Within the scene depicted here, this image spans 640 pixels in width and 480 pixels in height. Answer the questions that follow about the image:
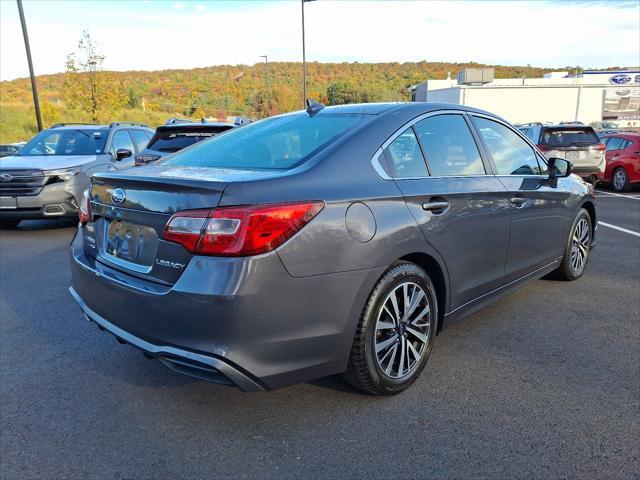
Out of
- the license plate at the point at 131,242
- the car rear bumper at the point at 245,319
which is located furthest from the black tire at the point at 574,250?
the license plate at the point at 131,242

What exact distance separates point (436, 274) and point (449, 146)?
901 mm

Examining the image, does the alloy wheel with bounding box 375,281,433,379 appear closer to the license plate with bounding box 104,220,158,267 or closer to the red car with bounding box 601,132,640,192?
the license plate with bounding box 104,220,158,267

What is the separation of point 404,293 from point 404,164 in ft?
2.51

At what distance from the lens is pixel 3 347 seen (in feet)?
12.3

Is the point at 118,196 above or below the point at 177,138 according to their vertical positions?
above

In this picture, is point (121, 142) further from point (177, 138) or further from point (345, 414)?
point (345, 414)

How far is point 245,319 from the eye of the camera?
229 cm

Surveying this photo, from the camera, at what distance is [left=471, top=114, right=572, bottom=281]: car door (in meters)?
3.88

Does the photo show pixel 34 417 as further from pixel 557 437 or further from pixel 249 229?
pixel 557 437

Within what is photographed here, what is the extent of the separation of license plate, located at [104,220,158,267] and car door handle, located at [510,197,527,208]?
258 centimetres

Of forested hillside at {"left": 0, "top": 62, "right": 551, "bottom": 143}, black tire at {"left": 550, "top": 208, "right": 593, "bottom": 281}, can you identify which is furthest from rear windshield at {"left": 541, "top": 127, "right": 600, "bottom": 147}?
forested hillside at {"left": 0, "top": 62, "right": 551, "bottom": 143}

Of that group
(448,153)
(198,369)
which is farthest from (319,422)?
(448,153)

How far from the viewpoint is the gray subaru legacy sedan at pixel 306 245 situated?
7.59 feet

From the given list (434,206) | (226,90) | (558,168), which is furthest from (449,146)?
(226,90)
